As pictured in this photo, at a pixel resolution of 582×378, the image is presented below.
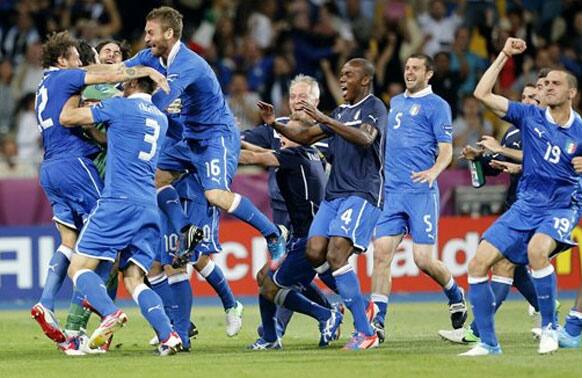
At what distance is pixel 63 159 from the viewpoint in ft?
40.2

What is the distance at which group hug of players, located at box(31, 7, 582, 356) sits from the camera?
1124cm

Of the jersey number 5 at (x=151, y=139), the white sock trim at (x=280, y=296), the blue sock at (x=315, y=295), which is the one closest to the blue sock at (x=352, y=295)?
the white sock trim at (x=280, y=296)

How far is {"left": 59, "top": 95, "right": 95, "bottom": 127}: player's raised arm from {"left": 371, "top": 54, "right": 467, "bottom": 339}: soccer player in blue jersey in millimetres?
3321

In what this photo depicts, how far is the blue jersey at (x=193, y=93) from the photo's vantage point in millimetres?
11938

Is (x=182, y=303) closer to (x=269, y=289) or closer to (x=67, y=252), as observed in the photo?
(x=269, y=289)

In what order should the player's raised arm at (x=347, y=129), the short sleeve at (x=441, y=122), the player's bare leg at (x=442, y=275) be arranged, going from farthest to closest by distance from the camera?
the short sleeve at (x=441, y=122) → the player's bare leg at (x=442, y=275) → the player's raised arm at (x=347, y=129)

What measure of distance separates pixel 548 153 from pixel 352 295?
2054 mm

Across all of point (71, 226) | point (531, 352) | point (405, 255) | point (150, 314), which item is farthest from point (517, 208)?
point (405, 255)

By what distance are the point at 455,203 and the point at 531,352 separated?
27.3ft

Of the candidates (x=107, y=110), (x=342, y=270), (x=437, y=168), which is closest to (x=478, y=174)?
(x=437, y=168)

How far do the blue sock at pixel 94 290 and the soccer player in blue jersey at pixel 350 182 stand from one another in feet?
6.12

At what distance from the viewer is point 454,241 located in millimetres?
19500

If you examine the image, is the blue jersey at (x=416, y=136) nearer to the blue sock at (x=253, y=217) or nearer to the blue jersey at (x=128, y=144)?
the blue sock at (x=253, y=217)

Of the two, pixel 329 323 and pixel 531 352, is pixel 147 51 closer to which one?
pixel 329 323
